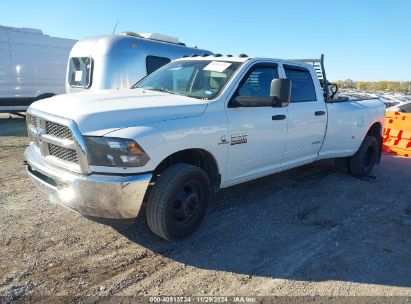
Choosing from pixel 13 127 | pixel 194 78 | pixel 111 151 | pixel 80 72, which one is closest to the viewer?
pixel 111 151

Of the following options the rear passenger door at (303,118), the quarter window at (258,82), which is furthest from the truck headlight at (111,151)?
the rear passenger door at (303,118)

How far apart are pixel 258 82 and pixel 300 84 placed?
1.01 meters

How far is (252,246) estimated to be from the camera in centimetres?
377

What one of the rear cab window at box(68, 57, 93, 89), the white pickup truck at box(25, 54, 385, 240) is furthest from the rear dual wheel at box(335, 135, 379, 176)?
the rear cab window at box(68, 57, 93, 89)

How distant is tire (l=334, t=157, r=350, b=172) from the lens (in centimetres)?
668

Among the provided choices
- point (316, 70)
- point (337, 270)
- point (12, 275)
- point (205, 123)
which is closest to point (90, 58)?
point (316, 70)

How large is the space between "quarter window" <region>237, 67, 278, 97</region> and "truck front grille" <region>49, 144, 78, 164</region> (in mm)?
1884

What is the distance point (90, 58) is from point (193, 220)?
18.4 feet

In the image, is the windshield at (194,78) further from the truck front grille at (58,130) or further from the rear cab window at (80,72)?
the rear cab window at (80,72)

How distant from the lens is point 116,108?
335cm

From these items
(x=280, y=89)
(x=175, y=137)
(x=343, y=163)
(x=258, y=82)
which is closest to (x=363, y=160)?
(x=343, y=163)

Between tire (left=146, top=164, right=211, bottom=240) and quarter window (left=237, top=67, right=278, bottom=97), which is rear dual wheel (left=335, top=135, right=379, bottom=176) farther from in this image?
tire (left=146, top=164, right=211, bottom=240)

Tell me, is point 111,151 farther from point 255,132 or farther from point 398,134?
point 398,134

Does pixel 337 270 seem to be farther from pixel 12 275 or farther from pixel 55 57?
pixel 55 57
